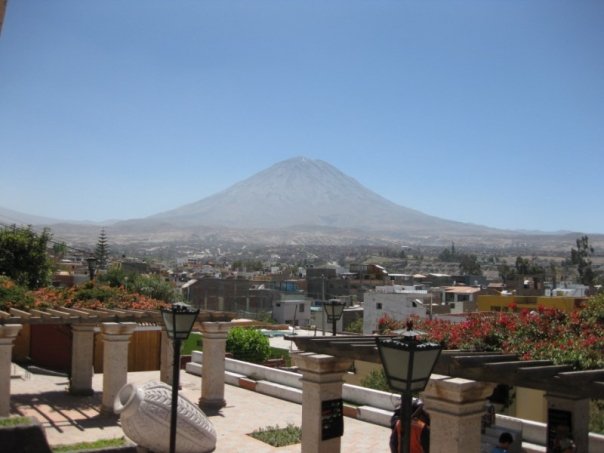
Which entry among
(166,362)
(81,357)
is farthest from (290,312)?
(81,357)

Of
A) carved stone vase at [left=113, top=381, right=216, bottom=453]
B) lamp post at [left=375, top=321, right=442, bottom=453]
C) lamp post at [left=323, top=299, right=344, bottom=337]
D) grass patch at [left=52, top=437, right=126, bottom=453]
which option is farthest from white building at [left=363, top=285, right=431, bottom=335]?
lamp post at [left=375, top=321, right=442, bottom=453]

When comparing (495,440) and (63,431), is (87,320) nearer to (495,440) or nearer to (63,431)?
(63,431)

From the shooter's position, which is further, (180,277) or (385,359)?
(180,277)

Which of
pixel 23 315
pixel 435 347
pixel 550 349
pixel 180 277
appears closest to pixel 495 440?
pixel 550 349

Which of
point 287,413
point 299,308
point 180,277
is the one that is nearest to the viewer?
point 287,413

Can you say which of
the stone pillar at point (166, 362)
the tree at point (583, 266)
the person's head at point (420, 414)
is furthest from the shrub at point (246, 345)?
the tree at point (583, 266)

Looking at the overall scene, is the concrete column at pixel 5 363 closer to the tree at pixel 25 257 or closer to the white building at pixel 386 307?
the tree at pixel 25 257
